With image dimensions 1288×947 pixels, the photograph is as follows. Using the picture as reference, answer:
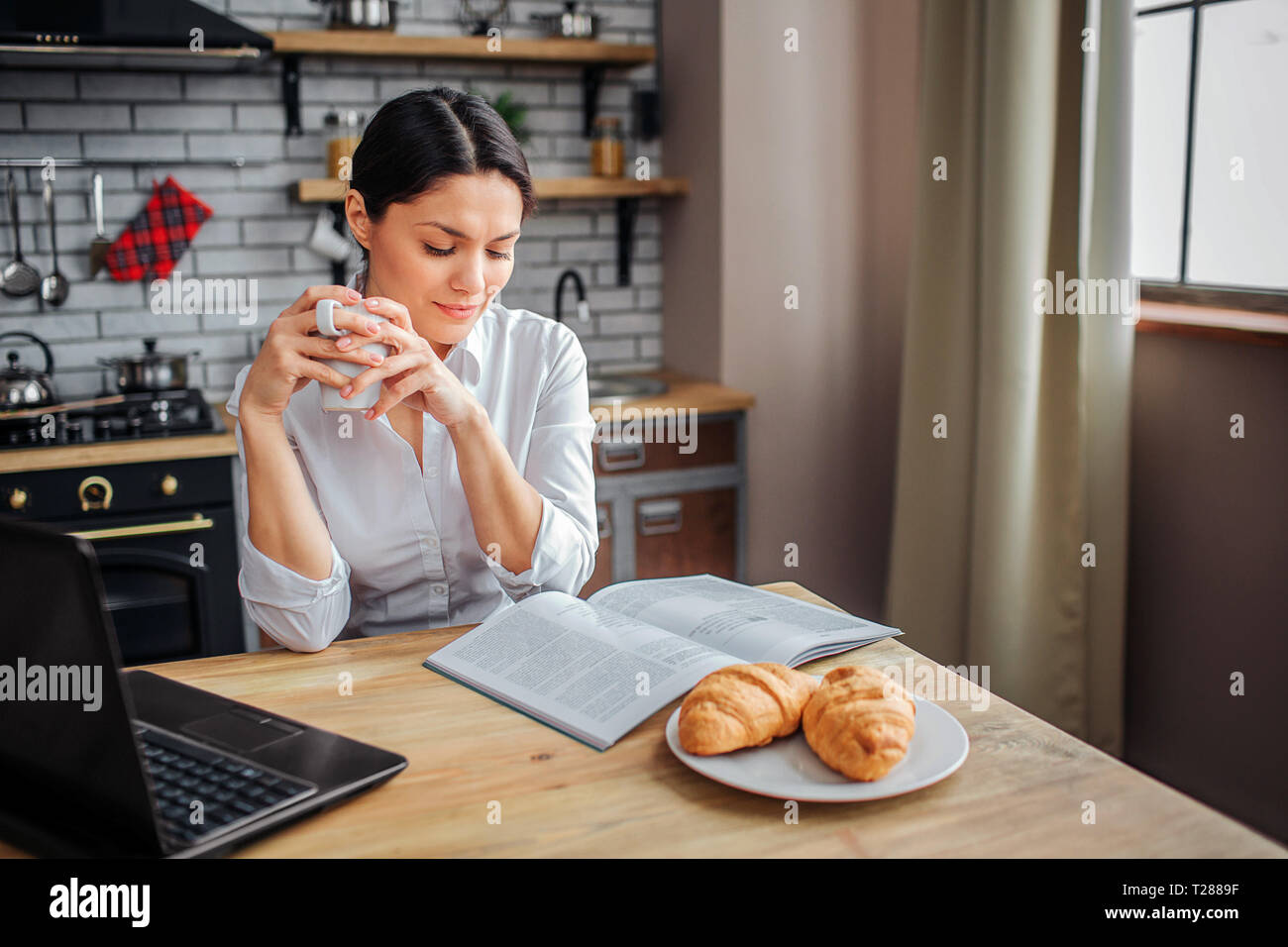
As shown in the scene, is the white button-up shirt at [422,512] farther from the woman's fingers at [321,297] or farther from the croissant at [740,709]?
the croissant at [740,709]

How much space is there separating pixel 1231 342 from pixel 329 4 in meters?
2.27

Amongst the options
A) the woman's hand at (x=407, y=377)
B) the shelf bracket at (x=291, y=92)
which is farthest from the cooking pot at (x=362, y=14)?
the woman's hand at (x=407, y=377)

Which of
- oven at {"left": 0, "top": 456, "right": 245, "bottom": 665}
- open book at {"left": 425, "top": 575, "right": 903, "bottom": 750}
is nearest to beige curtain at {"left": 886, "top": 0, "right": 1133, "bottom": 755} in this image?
open book at {"left": 425, "top": 575, "right": 903, "bottom": 750}

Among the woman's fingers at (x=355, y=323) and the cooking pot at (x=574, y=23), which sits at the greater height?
the cooking pot at (x=574, y=23)

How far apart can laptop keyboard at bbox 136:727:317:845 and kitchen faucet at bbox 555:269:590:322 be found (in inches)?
90.7

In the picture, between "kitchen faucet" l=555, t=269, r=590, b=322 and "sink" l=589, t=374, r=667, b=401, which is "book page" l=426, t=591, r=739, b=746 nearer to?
"sink" l=589, t=374, r=667, b=401

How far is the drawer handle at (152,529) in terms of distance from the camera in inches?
96.0

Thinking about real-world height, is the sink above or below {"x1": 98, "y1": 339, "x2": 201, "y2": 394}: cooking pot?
below

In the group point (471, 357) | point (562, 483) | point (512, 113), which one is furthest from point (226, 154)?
point (562, 483)

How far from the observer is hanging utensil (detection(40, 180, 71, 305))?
2.84 metres

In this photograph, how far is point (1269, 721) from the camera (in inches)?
82.9

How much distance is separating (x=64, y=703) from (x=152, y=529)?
1.83 metres

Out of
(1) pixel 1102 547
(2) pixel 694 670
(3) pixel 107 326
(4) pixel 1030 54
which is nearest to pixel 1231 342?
(1) pixel 1102 547

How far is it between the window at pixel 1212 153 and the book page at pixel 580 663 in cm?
159
